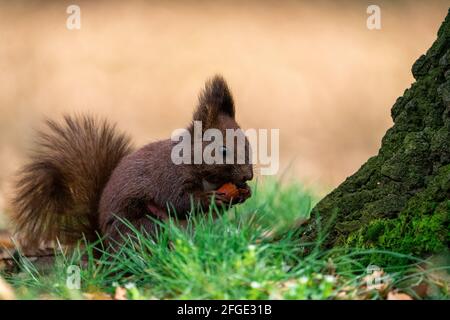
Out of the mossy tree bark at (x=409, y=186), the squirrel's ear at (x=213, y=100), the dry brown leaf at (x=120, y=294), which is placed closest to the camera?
the dry brown leaf at (x=120, y=294)

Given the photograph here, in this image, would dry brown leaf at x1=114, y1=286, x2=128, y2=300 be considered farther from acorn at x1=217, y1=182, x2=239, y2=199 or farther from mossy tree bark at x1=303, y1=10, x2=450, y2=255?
acorn at x1=217, y1=182, x2=239, y2=199

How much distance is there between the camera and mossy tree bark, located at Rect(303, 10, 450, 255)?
2.58m

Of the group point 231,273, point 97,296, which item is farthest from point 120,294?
point 231,273

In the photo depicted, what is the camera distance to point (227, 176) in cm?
322

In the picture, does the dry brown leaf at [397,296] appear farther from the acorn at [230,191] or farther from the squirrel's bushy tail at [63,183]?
the squirrel's bushy tail at [63,183]

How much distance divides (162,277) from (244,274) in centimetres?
28

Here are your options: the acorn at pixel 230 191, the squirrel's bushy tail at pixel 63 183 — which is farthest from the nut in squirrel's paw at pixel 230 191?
the squirrel's bushy tail at pixel 63 183

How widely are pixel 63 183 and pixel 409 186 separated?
169 centimetres

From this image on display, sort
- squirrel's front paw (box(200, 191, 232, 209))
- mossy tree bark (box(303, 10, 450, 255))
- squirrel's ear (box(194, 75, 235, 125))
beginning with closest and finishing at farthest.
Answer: mossy tree bark (box(303, 10, 450, 255)), squirrel's front paw (box(200, 191, 232, 209)), squirrel's ear (box(194, 75, 235, 125))

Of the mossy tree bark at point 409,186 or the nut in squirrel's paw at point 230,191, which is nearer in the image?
the mossy tree bark at point 409,186

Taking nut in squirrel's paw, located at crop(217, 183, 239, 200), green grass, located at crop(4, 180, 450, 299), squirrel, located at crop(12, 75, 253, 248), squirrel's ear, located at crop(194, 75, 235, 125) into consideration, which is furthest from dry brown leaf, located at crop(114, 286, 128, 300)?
squirrel's ear, located at crop(194, 75, 235, 125)

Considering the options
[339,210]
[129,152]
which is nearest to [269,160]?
[129,152]

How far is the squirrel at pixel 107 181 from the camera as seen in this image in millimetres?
3264
